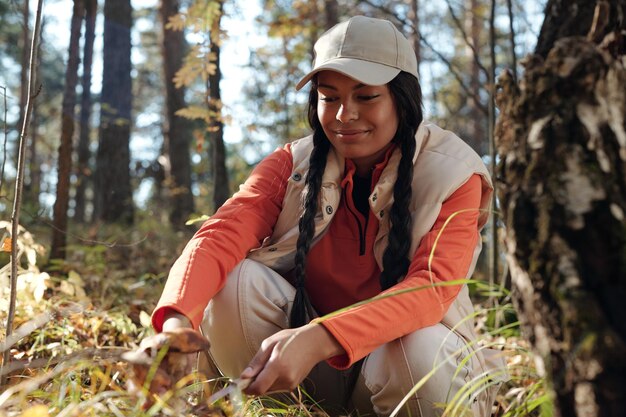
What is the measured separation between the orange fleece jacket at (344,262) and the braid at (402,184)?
9 centimetres

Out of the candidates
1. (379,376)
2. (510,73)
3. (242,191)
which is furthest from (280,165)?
(510,73)

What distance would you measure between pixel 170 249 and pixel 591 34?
17.5 feet

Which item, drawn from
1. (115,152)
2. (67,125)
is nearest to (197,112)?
A: (67,125)

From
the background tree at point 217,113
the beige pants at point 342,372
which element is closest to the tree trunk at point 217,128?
the background tree at point 217,113

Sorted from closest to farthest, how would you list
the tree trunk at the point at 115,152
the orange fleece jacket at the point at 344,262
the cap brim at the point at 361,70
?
the orange fleece jacket at the point at 344,262 < the cap brim at the point at 361,70 < the tree trunk at the point at 115,152

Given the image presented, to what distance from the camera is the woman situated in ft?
6.65

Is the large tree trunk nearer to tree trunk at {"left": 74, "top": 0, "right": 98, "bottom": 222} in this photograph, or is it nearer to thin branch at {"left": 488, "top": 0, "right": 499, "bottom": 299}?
thin branch at {"left": 488, "top": 0, "right": 499, "bottom": 299}

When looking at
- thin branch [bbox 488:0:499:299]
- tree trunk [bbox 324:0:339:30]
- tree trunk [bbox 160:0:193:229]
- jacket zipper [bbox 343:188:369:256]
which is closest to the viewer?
jacket zipper [bbox 343:188:369:256]

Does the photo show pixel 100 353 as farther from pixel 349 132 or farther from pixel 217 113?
pixel 217 113

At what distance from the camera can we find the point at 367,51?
2314mm

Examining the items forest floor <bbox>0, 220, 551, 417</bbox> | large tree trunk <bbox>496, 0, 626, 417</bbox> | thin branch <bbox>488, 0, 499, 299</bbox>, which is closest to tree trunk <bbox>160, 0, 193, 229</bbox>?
forest floor <bbox>0, 220, 551, 417</bbox>

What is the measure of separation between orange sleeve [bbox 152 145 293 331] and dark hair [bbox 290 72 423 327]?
0.64ft

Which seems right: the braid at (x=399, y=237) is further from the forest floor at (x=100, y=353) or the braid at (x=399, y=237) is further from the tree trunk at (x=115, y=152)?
the tree trunk at (x=115, y=152)

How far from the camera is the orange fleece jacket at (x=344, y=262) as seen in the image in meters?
1.92
